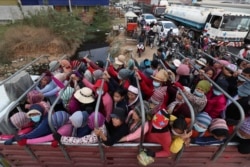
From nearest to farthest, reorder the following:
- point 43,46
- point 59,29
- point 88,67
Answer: point 88,67
point 43,46
point 59,29

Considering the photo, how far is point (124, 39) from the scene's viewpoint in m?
16.4

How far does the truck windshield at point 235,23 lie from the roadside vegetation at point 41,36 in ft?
37.0

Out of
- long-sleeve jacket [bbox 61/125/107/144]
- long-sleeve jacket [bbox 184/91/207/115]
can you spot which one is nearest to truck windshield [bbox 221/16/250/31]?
long-sleeve jacket [bbox 184/91/207/115]

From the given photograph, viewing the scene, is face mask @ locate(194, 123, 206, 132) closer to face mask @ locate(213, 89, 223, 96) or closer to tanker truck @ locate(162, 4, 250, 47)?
face mask @ locate(213, 89, 223, 96)

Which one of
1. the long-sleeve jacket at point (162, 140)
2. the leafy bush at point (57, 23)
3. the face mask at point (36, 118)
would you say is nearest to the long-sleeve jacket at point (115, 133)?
the long-sleeve jacket at point (162, 140)

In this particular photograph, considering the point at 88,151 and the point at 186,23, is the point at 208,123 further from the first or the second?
the point at 186,23

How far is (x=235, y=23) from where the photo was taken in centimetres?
1156

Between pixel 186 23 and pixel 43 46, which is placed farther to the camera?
→ pixel 186 23

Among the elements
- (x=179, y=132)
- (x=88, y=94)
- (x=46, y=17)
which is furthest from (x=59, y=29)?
(x=179, y=132)

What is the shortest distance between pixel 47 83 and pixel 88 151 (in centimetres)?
166

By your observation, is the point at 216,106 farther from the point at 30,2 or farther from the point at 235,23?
the point at 30,2

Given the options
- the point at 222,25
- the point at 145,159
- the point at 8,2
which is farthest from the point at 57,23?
the point at 145,159

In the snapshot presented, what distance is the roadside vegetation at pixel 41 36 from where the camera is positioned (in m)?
12.4

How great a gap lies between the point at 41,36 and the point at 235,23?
1339 cm
